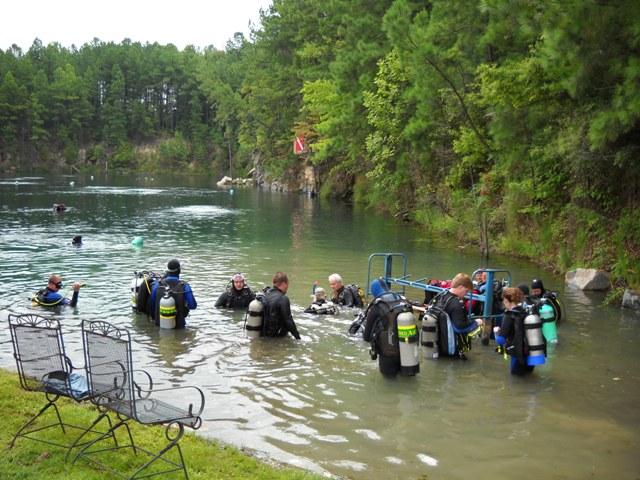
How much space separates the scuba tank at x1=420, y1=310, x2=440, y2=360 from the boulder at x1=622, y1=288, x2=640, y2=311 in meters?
6.96

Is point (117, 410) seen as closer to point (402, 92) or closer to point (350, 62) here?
point (402, 92)

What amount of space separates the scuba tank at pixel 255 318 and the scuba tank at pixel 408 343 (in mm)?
3178

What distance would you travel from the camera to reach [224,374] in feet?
32.8

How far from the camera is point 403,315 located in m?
9.01

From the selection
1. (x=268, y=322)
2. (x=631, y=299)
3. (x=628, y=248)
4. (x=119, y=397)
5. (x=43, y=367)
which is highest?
(x=43, y=367)

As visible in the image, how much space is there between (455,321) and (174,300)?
17.6ft

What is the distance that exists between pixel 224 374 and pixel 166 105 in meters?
136

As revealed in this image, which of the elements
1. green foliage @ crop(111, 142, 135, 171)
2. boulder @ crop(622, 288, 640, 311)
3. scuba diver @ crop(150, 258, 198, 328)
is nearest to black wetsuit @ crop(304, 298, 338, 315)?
scuba diver @ crop(150, 258, 198, 328)

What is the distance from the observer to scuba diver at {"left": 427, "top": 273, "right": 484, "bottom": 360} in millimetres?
10305

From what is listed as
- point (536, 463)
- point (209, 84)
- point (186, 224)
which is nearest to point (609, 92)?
point (536, 463)

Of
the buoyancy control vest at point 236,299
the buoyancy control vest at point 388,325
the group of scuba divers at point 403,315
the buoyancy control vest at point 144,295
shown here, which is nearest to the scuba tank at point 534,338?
the group of scuba divers at point 403,315

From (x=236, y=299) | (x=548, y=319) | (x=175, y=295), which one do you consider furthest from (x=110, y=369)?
(x=236, y=299)

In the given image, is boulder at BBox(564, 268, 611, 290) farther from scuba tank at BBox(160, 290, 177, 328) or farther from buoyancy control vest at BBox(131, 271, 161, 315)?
buoyancy control vest at BBox(131, 271, 161, 315)

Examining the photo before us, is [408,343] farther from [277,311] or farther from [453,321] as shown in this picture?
[277,311]
